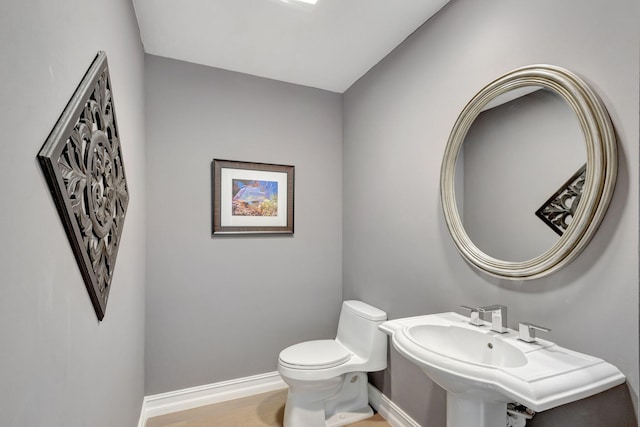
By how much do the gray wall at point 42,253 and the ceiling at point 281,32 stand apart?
0.69 meters

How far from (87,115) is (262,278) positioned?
1.76 metres

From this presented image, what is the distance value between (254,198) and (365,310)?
1131 mm

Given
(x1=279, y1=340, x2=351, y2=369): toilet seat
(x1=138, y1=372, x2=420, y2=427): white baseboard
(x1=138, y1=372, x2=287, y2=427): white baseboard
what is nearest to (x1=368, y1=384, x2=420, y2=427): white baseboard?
(x1=138, y1=372, x2=420, y2=427): white baseboard

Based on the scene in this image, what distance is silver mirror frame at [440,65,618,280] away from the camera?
3.30 feet

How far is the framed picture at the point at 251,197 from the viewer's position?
234 cm

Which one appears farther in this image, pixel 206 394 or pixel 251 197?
pixel 251 197

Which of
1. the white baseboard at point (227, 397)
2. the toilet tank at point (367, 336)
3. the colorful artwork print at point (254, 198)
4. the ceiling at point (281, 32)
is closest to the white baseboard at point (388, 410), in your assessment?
the white baseboard at point (227, 397)

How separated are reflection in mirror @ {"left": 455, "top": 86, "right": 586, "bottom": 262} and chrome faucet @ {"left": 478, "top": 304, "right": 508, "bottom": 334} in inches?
8.0

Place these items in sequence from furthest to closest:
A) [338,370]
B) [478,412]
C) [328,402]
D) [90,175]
→ [328,402]
[338,370]
[478,412]
[90,175]

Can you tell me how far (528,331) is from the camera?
120 cm

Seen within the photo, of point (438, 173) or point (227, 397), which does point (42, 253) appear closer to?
point (438, 173)

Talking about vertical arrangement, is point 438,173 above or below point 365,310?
above

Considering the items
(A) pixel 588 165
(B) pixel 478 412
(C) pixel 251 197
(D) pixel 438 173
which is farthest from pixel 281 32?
(B) pixel 478 412

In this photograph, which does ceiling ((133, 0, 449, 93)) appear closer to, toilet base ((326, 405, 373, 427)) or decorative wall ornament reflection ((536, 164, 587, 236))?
decorative wall ornament reflection ((536, 164, 587, 236))
